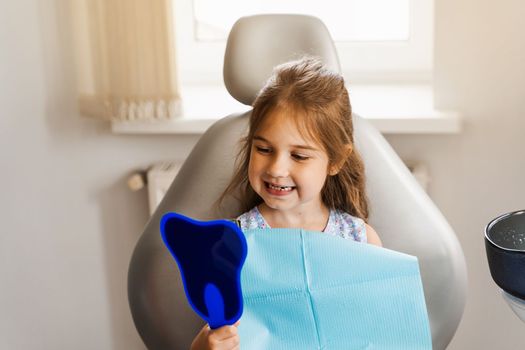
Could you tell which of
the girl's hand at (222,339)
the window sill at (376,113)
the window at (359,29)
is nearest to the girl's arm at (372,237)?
the girl's hand at (222,339)

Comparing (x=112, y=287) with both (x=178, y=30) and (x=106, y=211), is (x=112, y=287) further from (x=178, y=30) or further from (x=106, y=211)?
(x=178, y=30)

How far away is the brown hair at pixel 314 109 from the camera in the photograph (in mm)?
1204

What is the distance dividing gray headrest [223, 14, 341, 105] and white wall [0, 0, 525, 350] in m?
0.48

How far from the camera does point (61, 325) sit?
2.08 m

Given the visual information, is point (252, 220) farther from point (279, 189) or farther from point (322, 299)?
point (322, 299)

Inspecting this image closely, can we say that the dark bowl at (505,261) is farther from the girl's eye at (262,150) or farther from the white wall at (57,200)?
the white wall at (57,200)

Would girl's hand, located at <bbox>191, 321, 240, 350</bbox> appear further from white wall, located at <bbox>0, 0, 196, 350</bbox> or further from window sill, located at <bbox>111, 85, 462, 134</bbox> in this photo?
white wall, located at <bbox>0, 0, 196, 350</bbox>

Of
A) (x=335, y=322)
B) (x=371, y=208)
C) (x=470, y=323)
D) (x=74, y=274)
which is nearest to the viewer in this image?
(x=335, y=322)

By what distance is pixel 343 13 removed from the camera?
2080 millimetres

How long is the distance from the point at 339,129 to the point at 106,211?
3.01ft

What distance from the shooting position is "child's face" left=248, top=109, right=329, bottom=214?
1186 millimetres

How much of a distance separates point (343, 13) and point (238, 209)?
89 cm

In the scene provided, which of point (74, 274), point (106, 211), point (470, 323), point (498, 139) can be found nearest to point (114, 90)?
point (106, 211)

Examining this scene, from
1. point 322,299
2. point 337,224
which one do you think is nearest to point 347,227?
point 337,224
